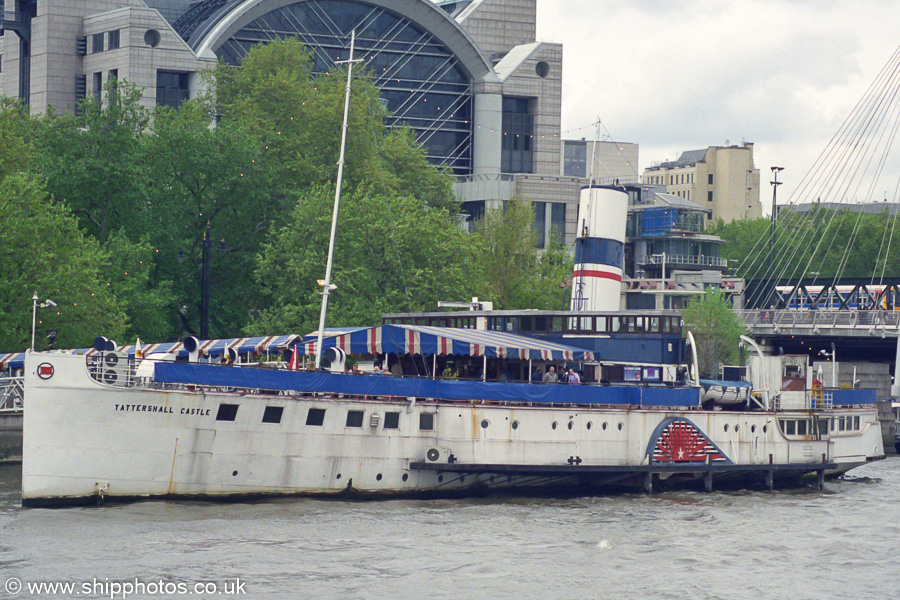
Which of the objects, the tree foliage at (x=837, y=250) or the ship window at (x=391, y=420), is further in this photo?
the tree foliage at (x=837, y=250)

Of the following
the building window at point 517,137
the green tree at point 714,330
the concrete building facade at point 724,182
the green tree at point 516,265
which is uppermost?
the concrete building facade at point 724,182

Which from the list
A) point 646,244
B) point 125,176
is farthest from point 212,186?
point 646,244

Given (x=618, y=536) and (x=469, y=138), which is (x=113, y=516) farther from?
(x=469, y=138)

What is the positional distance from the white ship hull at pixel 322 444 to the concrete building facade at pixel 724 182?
13713cm

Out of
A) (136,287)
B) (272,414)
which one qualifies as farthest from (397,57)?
(272,414)

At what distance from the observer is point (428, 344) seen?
3934cm

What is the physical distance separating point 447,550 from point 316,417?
22.9ft

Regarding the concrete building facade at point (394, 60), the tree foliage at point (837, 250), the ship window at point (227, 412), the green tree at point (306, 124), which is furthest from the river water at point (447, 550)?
the tree foliage at point (837, 250)

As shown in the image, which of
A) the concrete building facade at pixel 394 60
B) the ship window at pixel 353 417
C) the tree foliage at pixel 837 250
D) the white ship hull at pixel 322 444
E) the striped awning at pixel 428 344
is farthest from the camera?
the tree foliage at pixel 837 250

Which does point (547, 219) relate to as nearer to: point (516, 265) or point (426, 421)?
point (516, 265)

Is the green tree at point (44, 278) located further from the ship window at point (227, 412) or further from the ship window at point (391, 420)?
the ship window at point (391, 420)

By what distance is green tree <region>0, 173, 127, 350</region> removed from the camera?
159ft

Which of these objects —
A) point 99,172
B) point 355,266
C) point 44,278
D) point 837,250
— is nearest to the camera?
point 44,278

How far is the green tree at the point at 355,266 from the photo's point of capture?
58.4 meters
